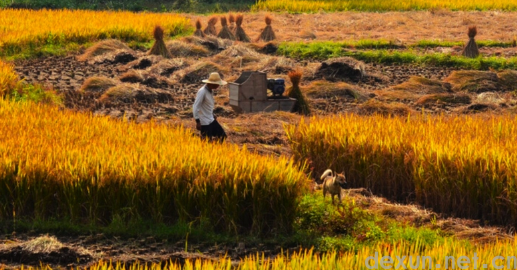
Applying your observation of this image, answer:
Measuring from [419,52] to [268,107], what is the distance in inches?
243

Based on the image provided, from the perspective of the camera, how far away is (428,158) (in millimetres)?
7562

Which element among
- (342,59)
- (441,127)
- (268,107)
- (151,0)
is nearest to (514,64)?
(342,59)

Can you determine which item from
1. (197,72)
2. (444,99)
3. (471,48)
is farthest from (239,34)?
(444,99)

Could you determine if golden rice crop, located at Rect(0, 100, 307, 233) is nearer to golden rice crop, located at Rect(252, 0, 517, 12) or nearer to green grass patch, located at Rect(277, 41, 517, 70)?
green grass patch, located at Rect(277, 41, 517, 70)

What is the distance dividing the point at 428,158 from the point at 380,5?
61.5ft

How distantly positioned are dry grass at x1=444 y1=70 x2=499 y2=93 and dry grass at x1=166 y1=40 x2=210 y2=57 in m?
5.16

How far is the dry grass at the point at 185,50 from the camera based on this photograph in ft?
55.2

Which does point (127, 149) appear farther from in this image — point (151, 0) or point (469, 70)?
point (151, 0)

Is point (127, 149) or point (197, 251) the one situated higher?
point (127, 149)

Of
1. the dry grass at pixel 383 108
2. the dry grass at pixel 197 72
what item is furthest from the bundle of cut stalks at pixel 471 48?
the dry grass at pixel 197 72

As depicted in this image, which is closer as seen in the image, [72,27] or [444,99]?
[444,99]

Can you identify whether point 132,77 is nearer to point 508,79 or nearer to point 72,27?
point 72,27

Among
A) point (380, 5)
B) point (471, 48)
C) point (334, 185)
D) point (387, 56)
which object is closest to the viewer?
point (334, 185)

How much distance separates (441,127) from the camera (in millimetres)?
8977
